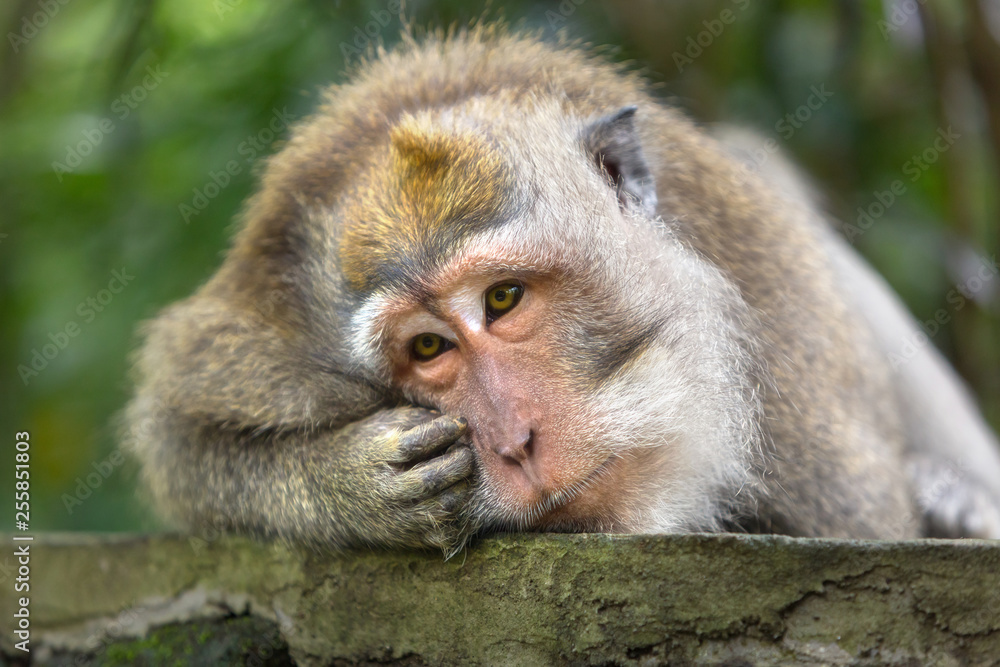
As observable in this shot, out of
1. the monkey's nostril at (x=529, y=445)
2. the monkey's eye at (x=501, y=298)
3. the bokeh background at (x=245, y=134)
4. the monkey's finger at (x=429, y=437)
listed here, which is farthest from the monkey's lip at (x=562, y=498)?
the bokeh background at (x=245, y=134)

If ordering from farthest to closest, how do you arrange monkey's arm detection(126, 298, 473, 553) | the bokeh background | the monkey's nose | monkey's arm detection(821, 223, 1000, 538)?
1. the bokeh background
2. monkey's arm detection(821, 223, 1000, 538)
3. monkey's arm detection(126, 298, 473, 553)
4. the monkey's nose

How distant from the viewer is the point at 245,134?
450 cm

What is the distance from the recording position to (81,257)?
4934 millimetres

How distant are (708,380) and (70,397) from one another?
4.14 metres

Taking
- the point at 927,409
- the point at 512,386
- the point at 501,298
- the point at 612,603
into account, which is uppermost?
the point at 501,298

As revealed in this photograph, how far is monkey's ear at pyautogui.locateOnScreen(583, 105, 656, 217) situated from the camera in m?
2.88

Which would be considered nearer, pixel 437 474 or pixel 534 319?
pixel 437 474

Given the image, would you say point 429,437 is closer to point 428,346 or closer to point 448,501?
point 448,501

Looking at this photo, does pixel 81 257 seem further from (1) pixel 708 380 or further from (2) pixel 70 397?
(1) pixel 708 380

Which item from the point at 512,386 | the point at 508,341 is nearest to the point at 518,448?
the point at 512,386

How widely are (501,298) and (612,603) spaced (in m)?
0.89

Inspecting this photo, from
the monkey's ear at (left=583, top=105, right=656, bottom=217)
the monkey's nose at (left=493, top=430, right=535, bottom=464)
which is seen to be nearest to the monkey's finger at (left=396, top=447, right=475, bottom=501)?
the monkey's nose at (left=493, top=430, right=535, bottom=464)

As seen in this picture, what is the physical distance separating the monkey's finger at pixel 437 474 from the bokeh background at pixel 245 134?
2042 mm

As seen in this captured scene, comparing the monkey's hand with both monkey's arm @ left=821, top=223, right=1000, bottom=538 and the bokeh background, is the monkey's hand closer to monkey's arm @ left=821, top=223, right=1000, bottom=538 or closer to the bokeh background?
the bokeh background
